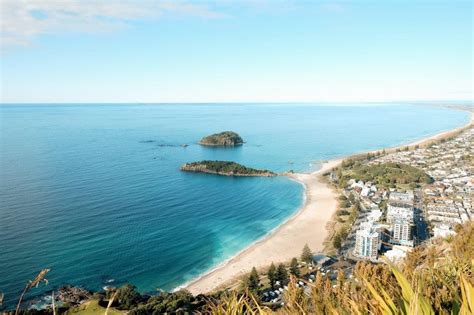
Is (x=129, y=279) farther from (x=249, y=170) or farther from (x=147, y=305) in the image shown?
(x=249, y=170)

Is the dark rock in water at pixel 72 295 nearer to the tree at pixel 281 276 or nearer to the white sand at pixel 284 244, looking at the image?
the white sand at pixel 284 244

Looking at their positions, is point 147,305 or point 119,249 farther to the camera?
point 119,249

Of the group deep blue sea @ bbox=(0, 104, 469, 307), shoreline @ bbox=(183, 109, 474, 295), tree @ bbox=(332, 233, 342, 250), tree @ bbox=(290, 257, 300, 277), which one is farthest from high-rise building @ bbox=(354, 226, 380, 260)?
deep blue sea @ bbox=(0, 104, 469, 307)

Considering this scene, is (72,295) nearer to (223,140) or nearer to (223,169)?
(223,169)

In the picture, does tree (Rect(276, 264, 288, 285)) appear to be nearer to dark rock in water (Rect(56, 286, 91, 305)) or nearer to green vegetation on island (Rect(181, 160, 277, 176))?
dark rock in water (Rect(56, 286, 91, 305))

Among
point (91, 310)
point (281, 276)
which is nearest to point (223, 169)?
point (281, 276)

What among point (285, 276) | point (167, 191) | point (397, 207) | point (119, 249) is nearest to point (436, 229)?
point (397, 207)

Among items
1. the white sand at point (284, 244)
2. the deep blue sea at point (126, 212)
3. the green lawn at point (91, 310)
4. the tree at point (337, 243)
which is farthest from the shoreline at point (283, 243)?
the green lawn at point (91, 310)
